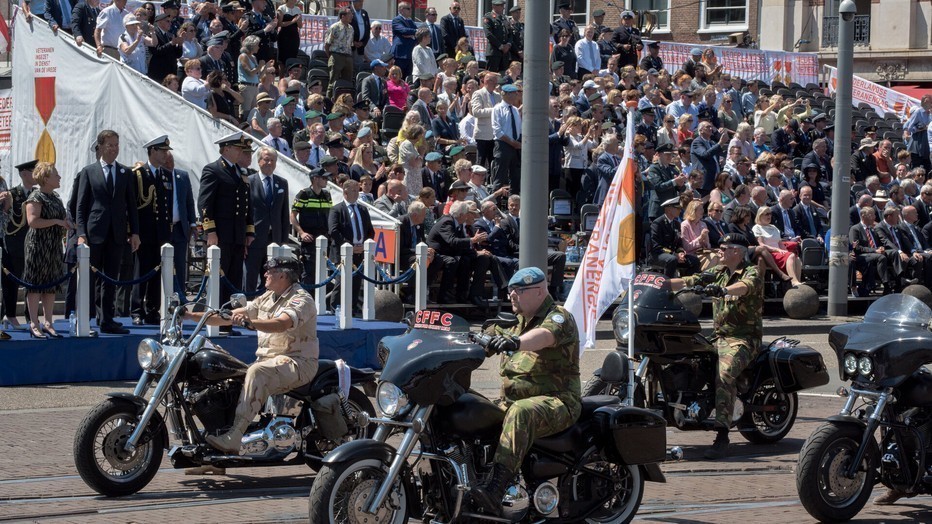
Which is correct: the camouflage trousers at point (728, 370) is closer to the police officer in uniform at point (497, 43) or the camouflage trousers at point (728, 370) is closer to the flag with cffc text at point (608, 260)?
the flag with cffc text at point (608, 260)

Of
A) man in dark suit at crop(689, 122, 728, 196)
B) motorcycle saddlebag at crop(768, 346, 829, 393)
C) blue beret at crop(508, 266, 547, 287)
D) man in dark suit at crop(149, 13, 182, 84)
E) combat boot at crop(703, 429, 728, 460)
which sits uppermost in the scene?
man in dark suit at crop(149, 13, 182, 84)

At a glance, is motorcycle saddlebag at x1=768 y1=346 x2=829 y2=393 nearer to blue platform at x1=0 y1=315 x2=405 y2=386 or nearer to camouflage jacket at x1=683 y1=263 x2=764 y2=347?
camouflage jacket at x1=683 y1=263 x2=764 y2=347

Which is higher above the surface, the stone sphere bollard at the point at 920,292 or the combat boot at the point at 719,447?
the stone sphere bollard at the point at 920,292

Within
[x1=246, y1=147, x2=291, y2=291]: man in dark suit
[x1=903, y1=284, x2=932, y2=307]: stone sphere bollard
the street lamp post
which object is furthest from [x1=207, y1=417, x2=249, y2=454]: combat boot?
[x1=903, y1=284, x2=932, y2=307]: stone sphere bollard

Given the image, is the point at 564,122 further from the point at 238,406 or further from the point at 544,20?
the point at 238,406

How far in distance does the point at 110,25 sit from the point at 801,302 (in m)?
10.7

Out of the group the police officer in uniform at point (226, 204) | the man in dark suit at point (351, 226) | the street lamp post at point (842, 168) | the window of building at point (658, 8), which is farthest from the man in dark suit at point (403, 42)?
the window of building at point (658, 8)

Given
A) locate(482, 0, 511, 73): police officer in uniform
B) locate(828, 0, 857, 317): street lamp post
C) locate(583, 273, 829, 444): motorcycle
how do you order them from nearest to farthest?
1. locate(583, 273, 829, 444): motorcycle
2. locate(828, 0, 857, 317): street lamp post
3. locate(482, 0, 511, 73): police officer in uniform

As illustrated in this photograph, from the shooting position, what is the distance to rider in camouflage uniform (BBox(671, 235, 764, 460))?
11016mm

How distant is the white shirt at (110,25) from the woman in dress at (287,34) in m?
3.70

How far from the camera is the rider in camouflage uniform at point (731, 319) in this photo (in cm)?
1102

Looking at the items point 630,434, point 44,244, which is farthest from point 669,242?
point 630,434

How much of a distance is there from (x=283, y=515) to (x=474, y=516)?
1.63m

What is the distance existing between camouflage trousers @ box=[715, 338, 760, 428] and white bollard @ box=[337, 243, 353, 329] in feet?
15.5
